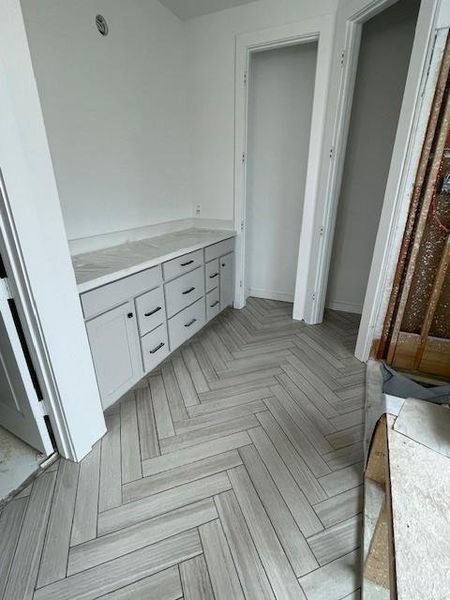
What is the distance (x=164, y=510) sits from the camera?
122 cm

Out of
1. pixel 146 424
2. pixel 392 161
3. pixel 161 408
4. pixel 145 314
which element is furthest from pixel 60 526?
pixel 392 161

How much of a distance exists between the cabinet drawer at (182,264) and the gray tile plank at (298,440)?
1094 millimetres

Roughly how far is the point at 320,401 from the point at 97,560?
54.4 inches

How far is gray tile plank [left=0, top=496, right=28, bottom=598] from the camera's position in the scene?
1041 mm

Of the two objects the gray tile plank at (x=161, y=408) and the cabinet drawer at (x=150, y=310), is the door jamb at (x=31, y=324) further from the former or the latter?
the cabinet drawer at (x=150, y=310)

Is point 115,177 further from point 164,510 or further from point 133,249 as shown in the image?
point 164,510

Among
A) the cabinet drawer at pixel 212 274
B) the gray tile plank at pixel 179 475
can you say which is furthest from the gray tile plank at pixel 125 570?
the cabinet drawer at pixel 212 274

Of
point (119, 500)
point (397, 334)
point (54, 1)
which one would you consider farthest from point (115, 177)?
point (397, 334)

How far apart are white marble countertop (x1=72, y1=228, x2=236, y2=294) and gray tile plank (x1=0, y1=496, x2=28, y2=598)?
38.7 inches

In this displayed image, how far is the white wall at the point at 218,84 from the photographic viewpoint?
7.46 ft

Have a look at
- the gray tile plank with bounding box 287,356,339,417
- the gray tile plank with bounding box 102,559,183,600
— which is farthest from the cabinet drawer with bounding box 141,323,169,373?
the gray tile plank with bounding box 102,559,183,600

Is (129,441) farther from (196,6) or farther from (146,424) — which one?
(196,6)

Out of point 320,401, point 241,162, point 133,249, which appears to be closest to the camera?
point 320,401

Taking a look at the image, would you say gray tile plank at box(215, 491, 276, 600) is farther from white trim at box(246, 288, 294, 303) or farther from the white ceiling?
the white ceiling
